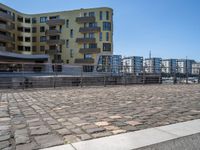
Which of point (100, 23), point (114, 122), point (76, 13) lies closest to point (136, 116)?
point (114, 122)

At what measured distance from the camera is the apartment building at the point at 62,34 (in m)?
42.4

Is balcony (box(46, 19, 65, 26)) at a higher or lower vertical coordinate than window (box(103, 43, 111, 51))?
higher

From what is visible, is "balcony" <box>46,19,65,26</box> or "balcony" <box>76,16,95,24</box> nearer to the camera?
"balcony" <box>76,16,95,24</box>

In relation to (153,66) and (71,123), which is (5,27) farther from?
(71,123)

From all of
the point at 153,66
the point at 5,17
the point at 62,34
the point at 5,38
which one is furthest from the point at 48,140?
the point at 5,17

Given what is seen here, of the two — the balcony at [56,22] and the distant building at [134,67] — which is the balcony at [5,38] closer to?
the balcony at [56,22]

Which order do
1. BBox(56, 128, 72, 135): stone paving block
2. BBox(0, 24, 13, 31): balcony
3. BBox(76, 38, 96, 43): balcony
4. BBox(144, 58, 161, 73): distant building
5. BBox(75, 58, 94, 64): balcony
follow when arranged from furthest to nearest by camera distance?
1. BBox(76, 38, 96, 43): balcony
2. BBox(75, 58, 94, 64): balcony
3. BBox(0, 24, 13, 31): balcony
4. BBox(144, 58, 161, 73): distant building
5. BBox(56, 128, 72, 135): stone paving block

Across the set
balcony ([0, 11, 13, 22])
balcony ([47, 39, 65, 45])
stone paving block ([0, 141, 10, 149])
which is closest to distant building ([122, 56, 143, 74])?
stone paving block ([0, 141, 10, 149])

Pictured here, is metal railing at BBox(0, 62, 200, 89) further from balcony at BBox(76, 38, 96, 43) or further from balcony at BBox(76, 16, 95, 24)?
balcony at BBox(76, 16, 95, 24)

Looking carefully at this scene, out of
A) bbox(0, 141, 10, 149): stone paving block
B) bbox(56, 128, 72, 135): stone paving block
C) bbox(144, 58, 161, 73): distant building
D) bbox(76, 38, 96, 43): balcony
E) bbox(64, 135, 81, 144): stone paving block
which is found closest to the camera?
bbox(0, 141, 10, 149): stone paving block

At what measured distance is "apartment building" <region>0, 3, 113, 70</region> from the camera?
139 ft

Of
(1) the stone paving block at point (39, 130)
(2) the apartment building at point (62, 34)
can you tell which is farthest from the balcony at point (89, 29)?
(1) the stone paving block at point (39, 130)

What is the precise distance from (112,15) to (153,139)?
141 ft

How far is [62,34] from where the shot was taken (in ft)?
152
